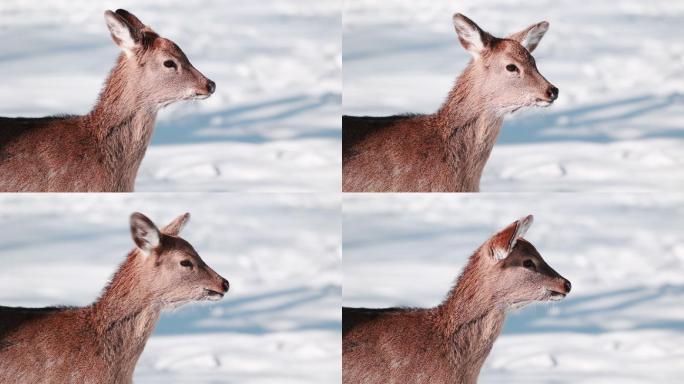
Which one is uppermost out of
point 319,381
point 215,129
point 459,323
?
point 215,129

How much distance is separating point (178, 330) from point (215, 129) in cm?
121

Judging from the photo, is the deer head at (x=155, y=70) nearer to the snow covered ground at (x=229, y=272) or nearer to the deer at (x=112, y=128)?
the deer at (x=112, y=128)

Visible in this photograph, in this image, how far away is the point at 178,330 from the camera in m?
8.09

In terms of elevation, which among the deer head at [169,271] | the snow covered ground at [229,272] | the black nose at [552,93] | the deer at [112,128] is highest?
the black nose at [552,93]

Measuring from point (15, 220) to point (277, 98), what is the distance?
5.53ft

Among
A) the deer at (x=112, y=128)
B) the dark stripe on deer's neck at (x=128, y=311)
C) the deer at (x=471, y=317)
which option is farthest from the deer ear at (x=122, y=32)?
the deer at (x=471, y=317)

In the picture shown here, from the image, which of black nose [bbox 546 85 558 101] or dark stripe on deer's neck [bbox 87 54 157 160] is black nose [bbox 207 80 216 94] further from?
black nose [bbox 546 85 558 101]

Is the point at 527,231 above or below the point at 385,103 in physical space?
below

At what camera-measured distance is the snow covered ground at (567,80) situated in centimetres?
819

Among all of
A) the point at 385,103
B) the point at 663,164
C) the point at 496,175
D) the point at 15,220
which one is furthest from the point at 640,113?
the point at 15,220

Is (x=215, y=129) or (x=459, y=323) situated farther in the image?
(x=215, y=129)

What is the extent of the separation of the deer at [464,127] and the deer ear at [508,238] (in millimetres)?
431

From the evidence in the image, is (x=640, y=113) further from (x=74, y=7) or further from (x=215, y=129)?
(x=74, y=7)

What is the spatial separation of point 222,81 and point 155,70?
59 cm
